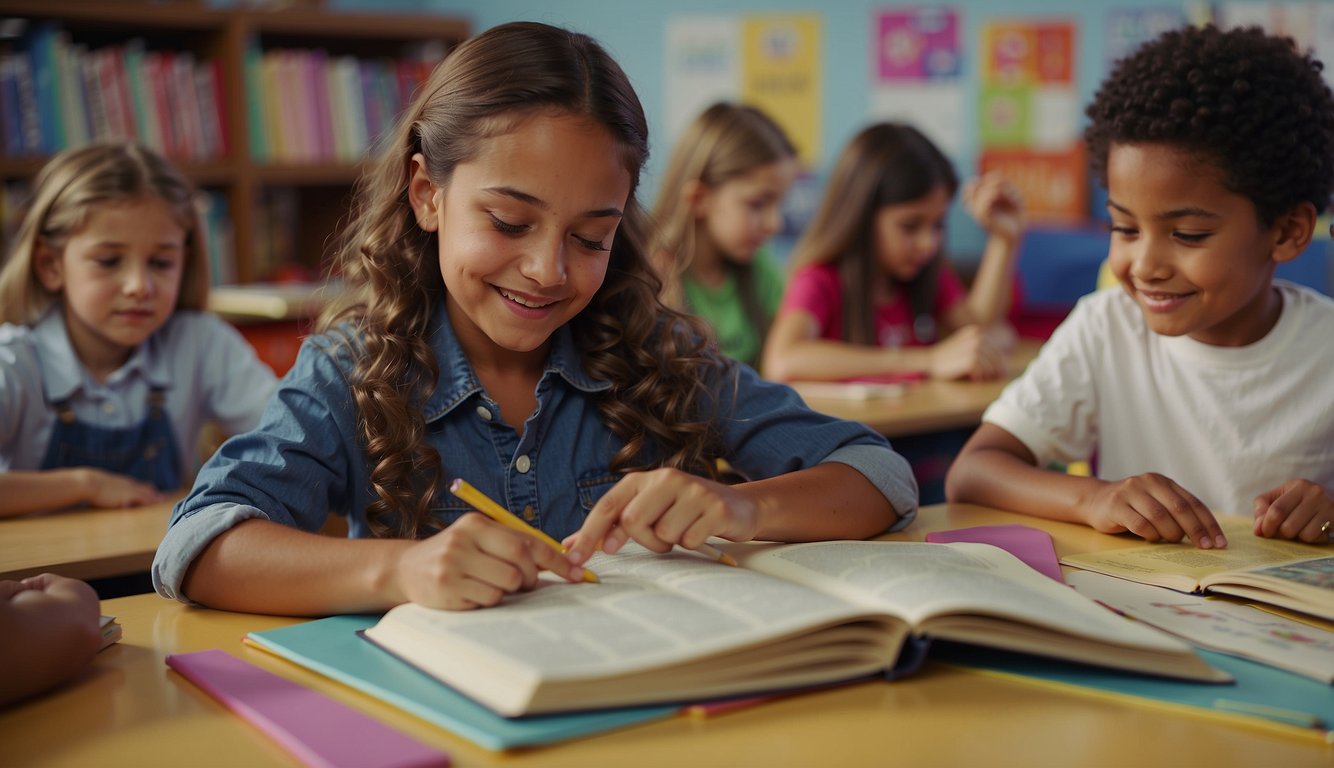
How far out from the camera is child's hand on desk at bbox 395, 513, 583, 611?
0.85 m

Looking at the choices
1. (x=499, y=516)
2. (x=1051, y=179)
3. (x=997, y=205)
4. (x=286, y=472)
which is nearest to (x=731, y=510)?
(x=499, y=516)

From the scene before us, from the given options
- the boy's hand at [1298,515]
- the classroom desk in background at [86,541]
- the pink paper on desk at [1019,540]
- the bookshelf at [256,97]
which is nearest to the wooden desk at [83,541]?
the classroom desk in background at [86,541]

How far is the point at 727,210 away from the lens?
9.43 feet

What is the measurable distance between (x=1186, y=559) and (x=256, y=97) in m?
3.15

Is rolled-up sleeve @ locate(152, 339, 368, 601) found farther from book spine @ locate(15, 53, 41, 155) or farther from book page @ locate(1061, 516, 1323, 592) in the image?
book spine @ locate(15, 53, 41, 155)

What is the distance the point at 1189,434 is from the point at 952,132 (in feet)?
7.98

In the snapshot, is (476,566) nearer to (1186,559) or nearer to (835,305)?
(1186,559)

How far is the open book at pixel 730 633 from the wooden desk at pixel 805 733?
25mm

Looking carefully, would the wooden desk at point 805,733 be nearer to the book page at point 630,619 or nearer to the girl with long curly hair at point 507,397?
the book page at point 630,619

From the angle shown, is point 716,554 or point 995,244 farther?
point 995,244

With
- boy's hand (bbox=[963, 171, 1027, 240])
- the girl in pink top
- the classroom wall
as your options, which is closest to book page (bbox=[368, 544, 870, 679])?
the girl in pink top

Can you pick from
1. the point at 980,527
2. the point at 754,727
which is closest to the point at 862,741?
the point at 754,727

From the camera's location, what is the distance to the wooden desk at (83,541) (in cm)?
122

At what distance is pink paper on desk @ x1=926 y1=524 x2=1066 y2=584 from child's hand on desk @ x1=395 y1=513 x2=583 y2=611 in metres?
0.42
